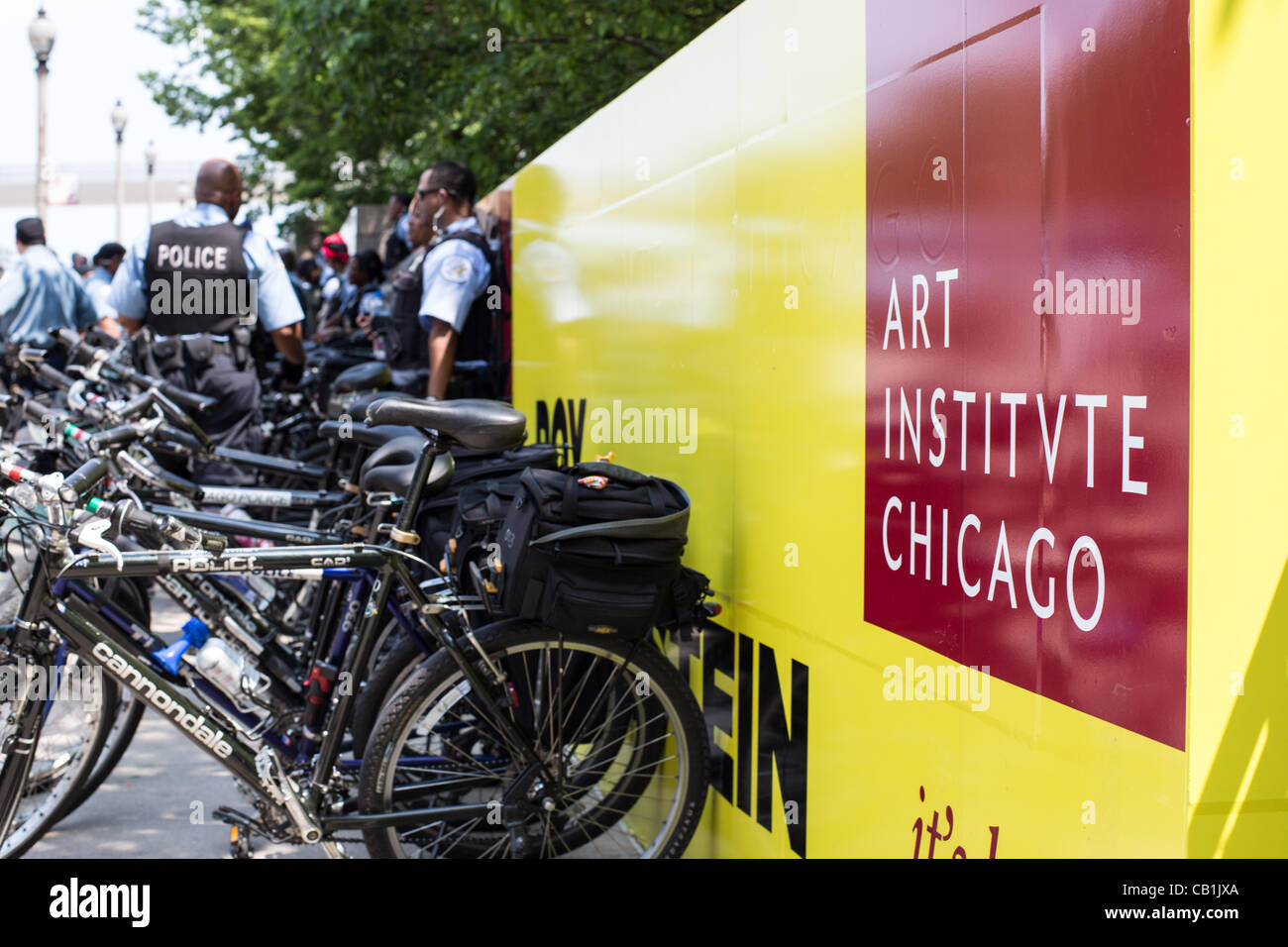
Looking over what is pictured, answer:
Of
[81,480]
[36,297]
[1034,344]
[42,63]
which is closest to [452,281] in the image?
[81,480]

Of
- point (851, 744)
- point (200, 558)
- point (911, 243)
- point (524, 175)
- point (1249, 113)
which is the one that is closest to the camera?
point (1249, 113)

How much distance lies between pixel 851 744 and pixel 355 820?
1.28 meters

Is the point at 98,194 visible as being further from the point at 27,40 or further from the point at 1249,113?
the point at 1249,113

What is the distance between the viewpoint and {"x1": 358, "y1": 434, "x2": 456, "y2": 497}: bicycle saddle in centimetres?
354

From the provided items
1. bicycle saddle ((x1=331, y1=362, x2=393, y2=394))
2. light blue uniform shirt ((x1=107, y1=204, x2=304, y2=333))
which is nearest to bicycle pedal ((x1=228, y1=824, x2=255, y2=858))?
bicycle saddle ((x1=331, y1=362, x2=393, y2=394))

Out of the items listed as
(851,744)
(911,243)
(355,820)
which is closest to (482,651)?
(355,820)

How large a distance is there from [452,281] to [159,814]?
8.29 feet

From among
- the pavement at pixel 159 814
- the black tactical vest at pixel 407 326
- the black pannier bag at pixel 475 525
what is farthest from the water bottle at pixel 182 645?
the black tactical vest at pixel 407 326

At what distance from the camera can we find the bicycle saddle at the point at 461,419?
3.31 metres

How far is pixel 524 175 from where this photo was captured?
6.62m

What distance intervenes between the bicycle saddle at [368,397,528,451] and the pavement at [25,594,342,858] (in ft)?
3.65

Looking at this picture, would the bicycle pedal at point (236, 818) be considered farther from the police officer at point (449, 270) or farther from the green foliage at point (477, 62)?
the green foliage at point (477, 62)

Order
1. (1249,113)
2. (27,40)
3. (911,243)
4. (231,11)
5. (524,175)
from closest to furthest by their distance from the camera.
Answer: (1249,113)
(911,243)
(524,175)
(27,40)
(231,11)

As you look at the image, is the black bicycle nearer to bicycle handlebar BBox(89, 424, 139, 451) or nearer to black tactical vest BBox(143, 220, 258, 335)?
bicycle handlebar BBox(89, 424, 139, 451)
